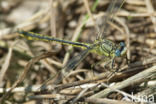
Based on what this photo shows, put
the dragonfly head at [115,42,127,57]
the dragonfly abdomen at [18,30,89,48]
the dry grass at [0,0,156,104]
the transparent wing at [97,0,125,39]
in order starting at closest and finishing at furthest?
the dry grass at [0,0,156,104] → the dragonfly head at [115,42,127,57] → the transparent wing at [97,0,125,39] → the dragonfly abdomen at [18,30,89,48]

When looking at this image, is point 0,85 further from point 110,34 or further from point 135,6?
point 135,6

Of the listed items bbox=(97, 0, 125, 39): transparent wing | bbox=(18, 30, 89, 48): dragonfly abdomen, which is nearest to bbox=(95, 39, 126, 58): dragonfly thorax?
bbox=(97, 0, 125, 39): transparent wing

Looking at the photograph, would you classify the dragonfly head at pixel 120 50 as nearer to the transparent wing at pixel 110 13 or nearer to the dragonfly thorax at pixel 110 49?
the dragonfly thorax at pixel 110 49

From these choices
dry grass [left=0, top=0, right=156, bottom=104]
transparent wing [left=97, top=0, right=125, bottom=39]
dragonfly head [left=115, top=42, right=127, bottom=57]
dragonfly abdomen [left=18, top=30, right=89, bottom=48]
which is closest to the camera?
dry grass [left=0, top=0, right=156, bottom=104]

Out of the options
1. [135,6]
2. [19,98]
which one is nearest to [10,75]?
[19,98]

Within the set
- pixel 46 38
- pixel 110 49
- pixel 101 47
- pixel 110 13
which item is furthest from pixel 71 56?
pixel 110 13

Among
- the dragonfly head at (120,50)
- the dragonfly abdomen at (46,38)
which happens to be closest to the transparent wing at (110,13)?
the dragonfly abdomen at (46,38)

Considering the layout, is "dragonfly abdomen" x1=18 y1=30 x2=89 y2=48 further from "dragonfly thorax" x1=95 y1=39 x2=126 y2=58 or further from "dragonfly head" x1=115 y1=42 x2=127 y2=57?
"dragonfly head" x1=115 y1=42 x2=127 y2=57

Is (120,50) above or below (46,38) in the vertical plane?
below

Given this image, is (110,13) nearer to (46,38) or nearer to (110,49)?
(110,49)

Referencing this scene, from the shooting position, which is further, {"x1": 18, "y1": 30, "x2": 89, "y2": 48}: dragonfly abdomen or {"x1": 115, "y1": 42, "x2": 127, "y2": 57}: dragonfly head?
{"x1": 18, "y1": 30, "x2": 89, "y2": 48}: dragonfly abdomen

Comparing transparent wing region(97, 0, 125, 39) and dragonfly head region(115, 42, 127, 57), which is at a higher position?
transparent wing region(97, 0, 125, 39)
